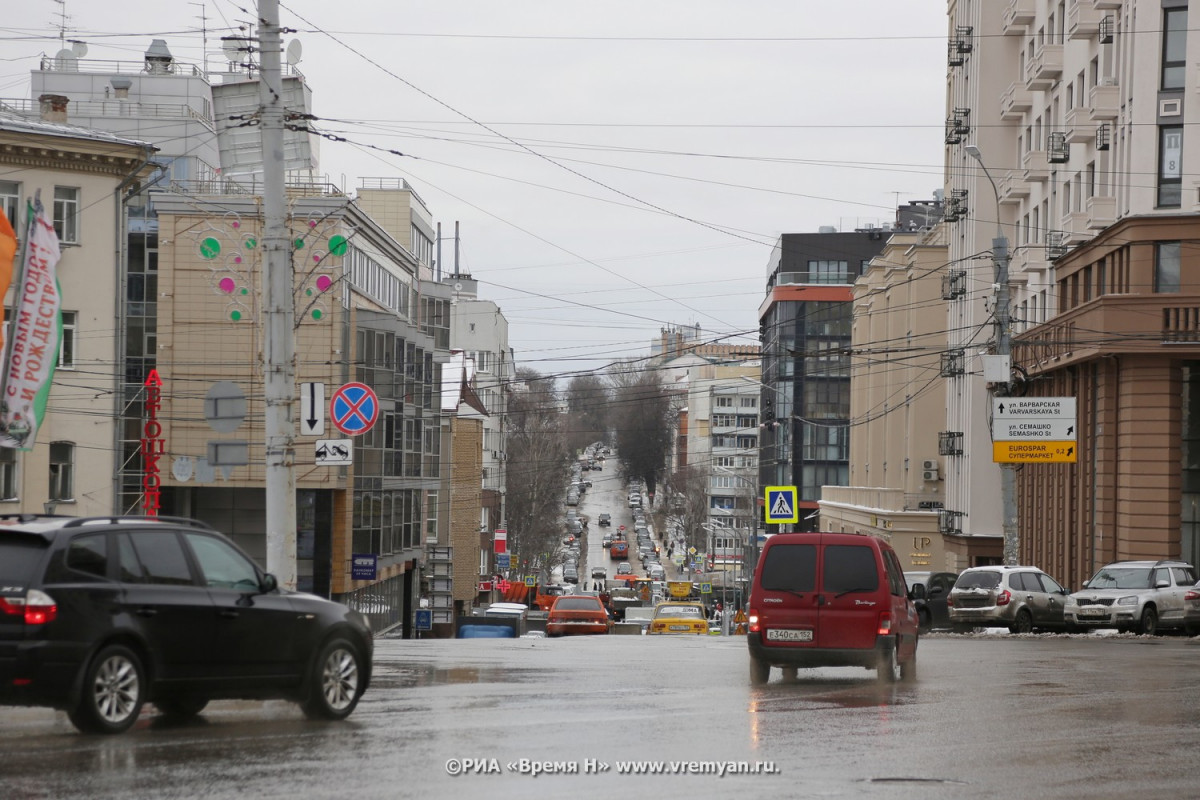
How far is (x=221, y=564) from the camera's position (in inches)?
477

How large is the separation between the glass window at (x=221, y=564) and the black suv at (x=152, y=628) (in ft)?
0.03

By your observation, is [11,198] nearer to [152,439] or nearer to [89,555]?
[152,439]

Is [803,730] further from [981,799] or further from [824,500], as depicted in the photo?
[824,500]

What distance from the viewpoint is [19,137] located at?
139 ft

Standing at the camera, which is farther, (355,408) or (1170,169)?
(1170,169)

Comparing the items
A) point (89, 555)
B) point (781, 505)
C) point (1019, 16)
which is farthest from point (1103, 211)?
point (89, 555)

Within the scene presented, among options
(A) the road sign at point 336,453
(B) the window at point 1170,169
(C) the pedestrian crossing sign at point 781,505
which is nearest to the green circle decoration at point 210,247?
(A) the road sign at point 336,453

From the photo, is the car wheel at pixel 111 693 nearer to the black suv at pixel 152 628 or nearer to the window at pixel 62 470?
the black suv at pixel 152 628

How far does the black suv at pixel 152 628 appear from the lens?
1053 centimetres

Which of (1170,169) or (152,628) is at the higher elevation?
(1170,169)

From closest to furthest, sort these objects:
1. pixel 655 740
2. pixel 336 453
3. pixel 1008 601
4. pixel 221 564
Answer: pixel 655 740 < pixel 221 564 < pixel 336 453 < pixel 1008 601

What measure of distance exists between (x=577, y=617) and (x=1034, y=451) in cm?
1315

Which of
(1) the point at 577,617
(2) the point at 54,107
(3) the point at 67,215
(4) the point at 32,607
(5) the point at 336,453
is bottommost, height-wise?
(1) the point at 577,617

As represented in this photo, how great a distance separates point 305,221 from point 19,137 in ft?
32.6
